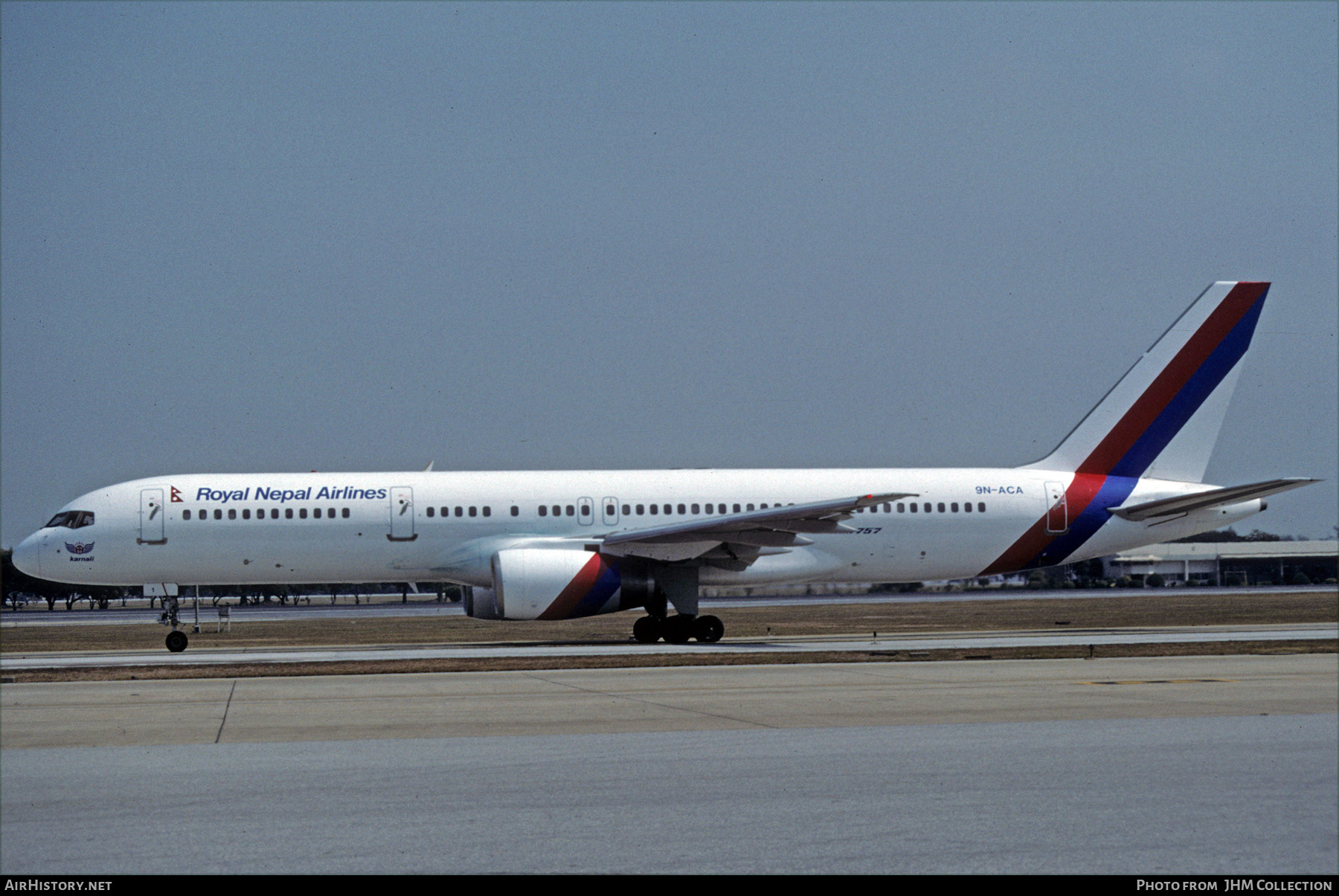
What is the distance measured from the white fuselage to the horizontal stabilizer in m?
0.32

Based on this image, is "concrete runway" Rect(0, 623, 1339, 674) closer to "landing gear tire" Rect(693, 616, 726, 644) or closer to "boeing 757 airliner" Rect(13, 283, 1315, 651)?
"landing gear tire" Rect(693, 616, 726, 644)

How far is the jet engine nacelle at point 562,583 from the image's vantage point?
27.7 m

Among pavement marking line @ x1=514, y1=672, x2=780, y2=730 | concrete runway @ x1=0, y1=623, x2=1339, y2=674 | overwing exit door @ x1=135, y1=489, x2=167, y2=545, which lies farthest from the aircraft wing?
overwing exit door @ x1=135, y1=489, x2=167, y2=545

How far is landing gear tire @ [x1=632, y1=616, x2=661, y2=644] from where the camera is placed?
29.3 m

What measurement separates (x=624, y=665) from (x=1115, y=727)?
10240 millimetres

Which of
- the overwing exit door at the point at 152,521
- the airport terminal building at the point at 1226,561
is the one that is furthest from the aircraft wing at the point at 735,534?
the airport terminal building at the point at 1226,561

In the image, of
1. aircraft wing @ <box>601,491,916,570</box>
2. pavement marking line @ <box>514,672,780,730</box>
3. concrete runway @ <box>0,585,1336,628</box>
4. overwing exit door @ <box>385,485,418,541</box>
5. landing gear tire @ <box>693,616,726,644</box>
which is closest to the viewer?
pavement marking line @ <box>514,672,780,730</box>

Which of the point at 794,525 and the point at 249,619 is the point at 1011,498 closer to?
the point at 794,525

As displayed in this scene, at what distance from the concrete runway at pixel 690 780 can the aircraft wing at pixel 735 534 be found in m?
11.2

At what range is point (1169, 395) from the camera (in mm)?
32500

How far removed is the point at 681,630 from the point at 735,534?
2606 millimetres

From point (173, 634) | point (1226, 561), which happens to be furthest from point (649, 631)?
point (1226, 561)

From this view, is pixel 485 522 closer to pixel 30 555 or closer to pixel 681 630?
Result: pixel 681 630

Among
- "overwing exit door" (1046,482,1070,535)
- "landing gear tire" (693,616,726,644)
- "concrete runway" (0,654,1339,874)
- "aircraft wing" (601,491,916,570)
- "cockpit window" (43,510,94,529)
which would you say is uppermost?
"cockpit window" (43,510,94,529)
